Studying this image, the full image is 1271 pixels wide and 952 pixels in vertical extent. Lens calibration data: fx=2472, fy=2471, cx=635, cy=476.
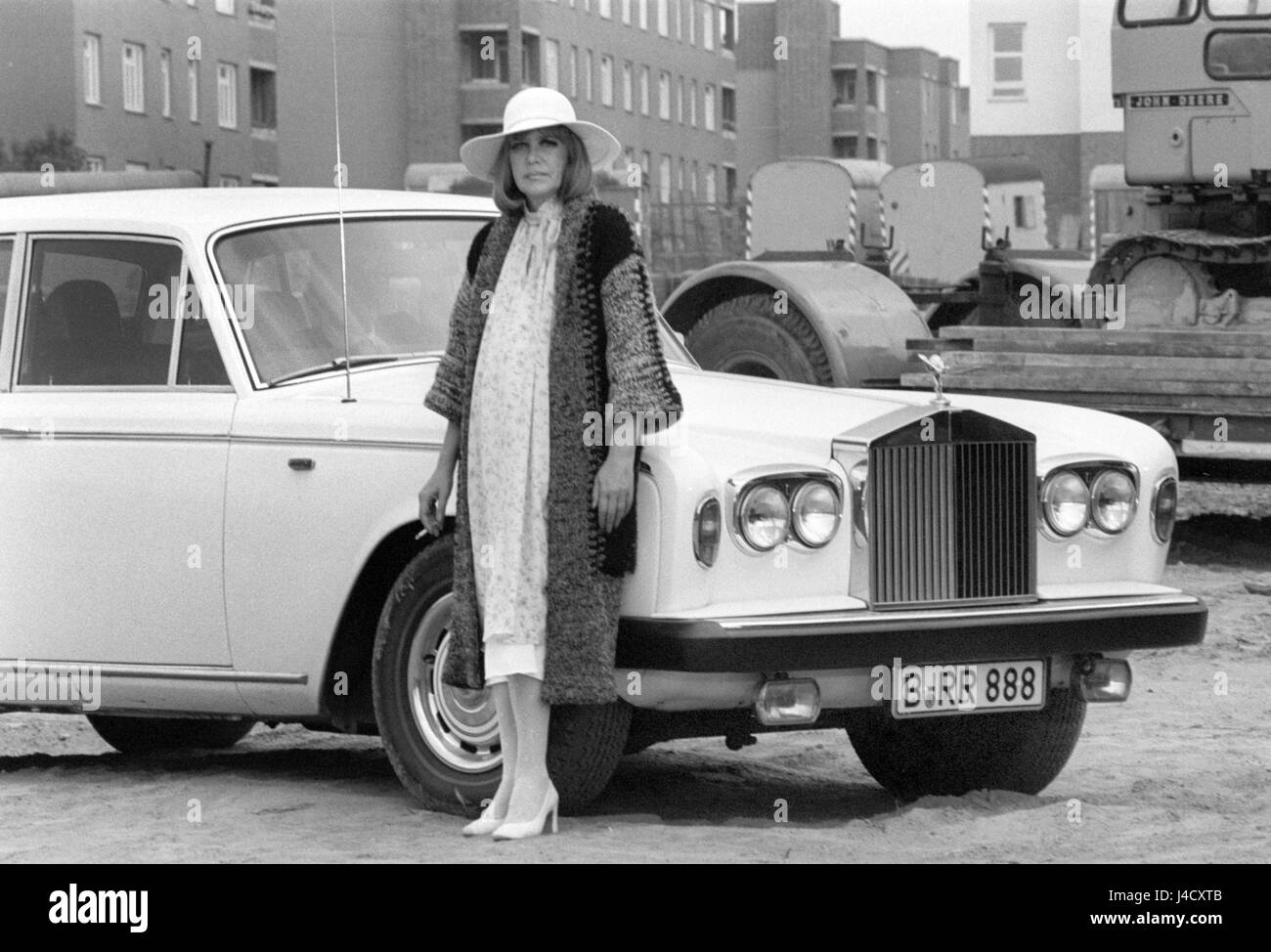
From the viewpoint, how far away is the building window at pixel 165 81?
60.9m

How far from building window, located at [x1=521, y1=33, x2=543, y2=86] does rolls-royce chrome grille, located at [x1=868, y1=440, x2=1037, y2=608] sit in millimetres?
67392

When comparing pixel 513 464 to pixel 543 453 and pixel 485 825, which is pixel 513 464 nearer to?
pixel 543 453

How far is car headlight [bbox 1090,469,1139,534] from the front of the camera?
6.71 m

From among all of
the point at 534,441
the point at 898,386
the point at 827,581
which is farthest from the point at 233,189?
Result: the point at 898,386

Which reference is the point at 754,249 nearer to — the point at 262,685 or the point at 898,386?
the point at 898,386

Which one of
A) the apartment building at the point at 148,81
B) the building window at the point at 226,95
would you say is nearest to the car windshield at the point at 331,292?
the apartment building at the point at 148,81

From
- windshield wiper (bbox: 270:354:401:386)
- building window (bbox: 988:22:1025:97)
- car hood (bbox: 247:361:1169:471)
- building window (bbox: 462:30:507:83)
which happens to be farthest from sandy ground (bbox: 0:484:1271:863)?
building window (bbox: 462:30:507:83)

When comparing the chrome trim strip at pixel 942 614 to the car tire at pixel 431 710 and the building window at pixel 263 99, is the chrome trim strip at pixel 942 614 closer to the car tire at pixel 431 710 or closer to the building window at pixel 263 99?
the car tire at pixel 431 710

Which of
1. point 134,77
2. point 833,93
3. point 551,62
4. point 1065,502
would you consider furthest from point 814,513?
point 833,93

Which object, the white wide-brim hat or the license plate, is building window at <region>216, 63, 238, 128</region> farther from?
the license plate

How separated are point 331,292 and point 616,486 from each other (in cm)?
155

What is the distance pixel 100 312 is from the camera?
24.4ft
